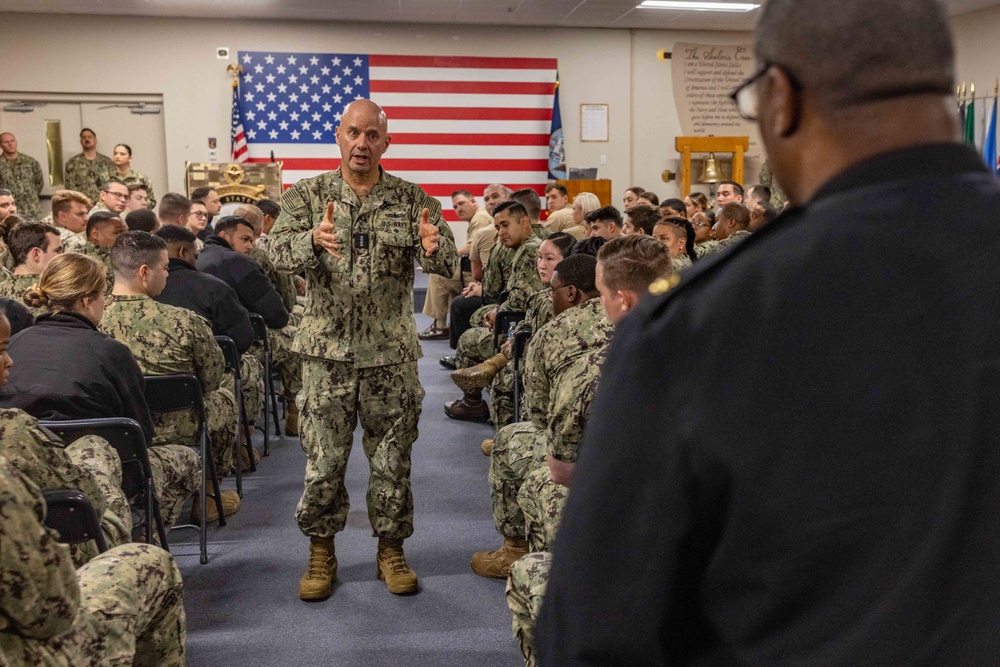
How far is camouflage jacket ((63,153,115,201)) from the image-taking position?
36.6ft

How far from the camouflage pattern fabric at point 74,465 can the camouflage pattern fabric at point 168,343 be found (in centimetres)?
88

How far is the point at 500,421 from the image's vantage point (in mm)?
5031

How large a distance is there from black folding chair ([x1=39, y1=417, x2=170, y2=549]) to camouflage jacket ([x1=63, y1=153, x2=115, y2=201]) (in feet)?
30.3

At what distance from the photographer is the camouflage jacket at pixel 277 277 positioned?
5.57m

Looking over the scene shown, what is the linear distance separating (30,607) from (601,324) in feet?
5.54

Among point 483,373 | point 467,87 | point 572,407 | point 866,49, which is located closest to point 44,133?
point 467,87

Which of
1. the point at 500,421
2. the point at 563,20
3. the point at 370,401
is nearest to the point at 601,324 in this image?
the point at 370,401

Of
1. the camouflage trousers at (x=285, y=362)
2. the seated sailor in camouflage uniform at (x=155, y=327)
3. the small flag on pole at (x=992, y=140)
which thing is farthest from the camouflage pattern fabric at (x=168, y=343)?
the small flag on pole at (x=992, y=140)

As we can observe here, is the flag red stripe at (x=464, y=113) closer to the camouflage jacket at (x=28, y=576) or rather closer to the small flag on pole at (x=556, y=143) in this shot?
the small flag on pole at (x=556, y=143)

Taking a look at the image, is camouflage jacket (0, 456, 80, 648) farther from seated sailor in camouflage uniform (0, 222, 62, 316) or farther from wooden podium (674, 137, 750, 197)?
wooden podium (674, 137, 750, 197)

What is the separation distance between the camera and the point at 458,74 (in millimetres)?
11922

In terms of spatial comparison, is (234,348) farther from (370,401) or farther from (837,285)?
(837,285)

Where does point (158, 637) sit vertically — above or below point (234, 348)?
below

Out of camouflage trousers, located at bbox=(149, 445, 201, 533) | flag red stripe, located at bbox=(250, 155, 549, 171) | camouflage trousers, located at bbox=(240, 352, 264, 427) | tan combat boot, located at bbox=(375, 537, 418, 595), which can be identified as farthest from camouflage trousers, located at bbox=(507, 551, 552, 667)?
flag red stripe, located at bbox=(250, 155, 549, 171)
